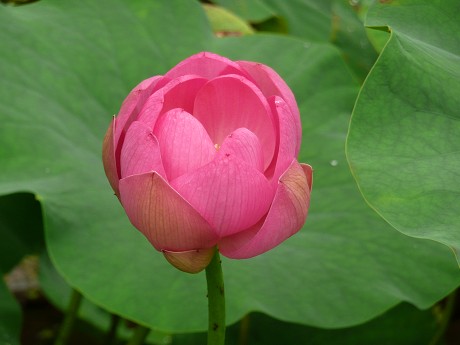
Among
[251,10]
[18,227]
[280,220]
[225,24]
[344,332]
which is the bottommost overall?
[344,332]

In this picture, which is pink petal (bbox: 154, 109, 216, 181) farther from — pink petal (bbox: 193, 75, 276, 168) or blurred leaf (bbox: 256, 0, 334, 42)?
blurred leaf (bbox: 256, 0, 334, 42)

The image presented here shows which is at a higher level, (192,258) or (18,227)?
(192,258)

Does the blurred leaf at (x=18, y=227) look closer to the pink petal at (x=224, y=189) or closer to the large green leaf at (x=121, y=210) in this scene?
the large green leaf at (x=121, y=210)

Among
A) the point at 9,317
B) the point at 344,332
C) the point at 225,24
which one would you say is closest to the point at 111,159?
the point at 9,317

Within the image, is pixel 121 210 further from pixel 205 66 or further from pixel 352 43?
pixel 352 43

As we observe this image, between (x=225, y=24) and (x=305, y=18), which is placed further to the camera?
(x=305, y=18)

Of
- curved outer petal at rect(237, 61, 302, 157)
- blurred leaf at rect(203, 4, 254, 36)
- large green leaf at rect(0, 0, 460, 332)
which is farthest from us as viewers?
blurred leaf at rect(203, 4, 254, 36)

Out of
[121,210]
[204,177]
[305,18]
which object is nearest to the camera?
[204,177]

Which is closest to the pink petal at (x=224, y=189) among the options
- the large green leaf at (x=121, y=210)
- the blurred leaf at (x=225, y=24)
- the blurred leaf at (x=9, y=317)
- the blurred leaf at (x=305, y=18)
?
the large green leaf at (x=121, y=210)

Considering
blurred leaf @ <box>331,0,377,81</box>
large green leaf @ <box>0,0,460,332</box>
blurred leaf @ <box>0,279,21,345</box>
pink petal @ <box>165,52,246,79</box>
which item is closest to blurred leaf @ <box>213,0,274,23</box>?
blurred leaf @ <box>331,0,377,81</box>
